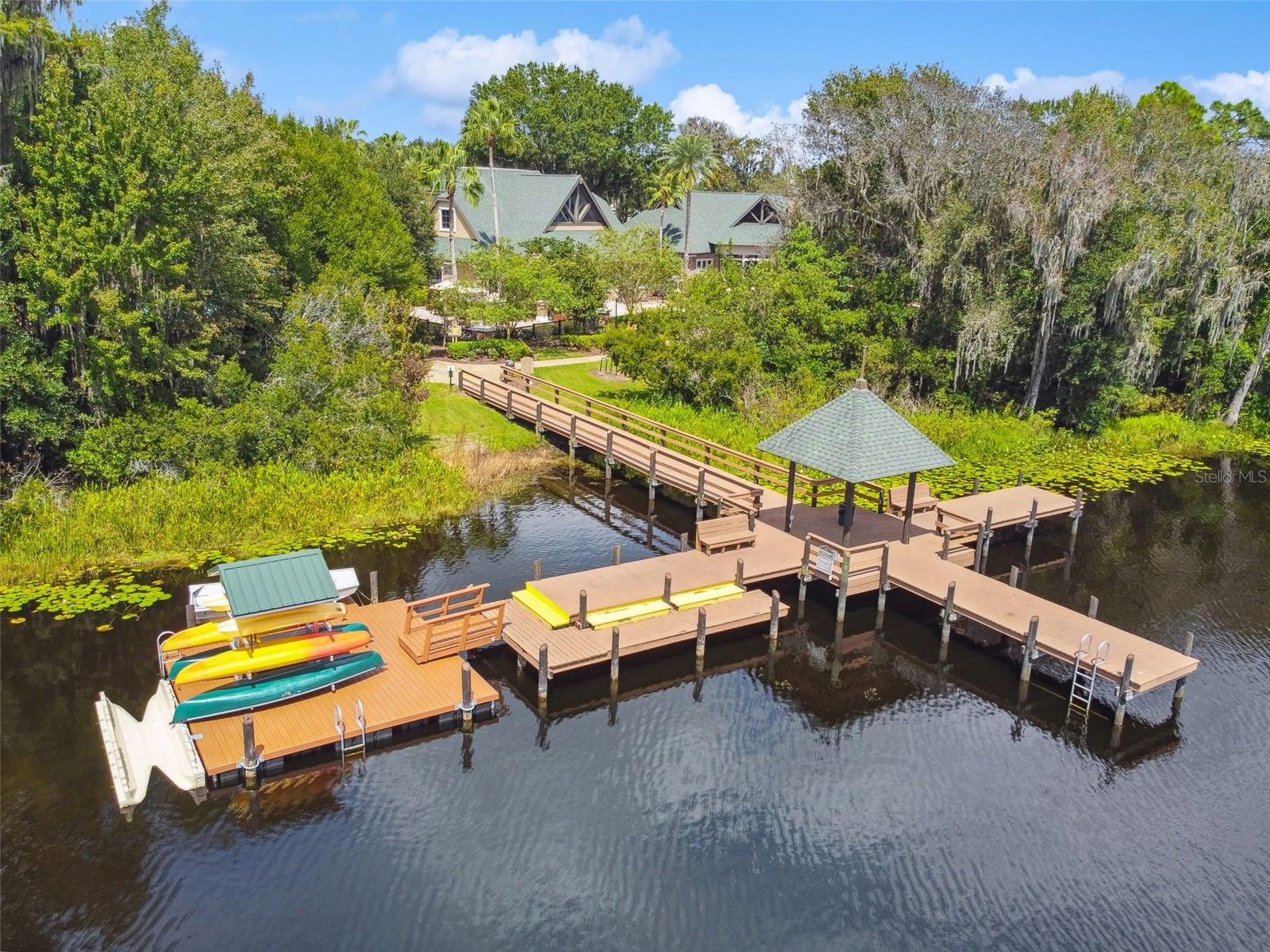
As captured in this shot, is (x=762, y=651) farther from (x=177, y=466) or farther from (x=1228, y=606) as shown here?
(x=177, y=466)

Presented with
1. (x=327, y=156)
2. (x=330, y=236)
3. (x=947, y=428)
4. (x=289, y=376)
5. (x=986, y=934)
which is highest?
(x=327, y=156)

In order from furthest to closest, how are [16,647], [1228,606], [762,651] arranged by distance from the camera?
1. [1228,606]
2. [762,651]
3. [16,647]

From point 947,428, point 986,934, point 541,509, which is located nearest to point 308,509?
point 541,509

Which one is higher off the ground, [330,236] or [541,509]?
[330,236]

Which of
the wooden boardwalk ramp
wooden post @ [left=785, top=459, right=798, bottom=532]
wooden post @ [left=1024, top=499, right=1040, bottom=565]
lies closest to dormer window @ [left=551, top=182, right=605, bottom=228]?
wooden post @ [left=785, top=459, right=798, bottom=532]

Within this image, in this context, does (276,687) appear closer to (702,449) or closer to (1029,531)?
(702,449)

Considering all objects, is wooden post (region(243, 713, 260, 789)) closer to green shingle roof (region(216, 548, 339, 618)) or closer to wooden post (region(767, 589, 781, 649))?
green shingle roof (region(216, 548, 339, 618))
